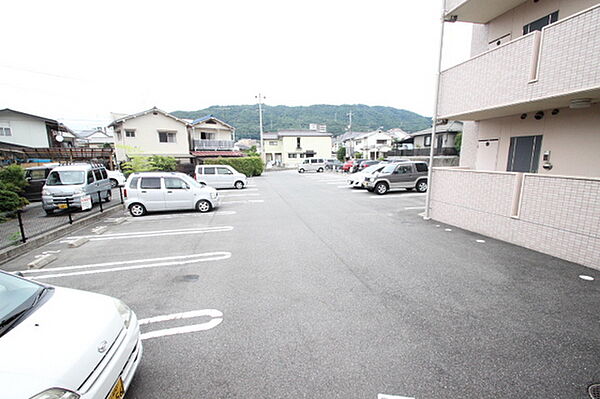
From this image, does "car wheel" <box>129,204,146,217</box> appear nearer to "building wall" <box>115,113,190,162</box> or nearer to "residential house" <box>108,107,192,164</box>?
"residential house" <box>108,107,192,164</box>

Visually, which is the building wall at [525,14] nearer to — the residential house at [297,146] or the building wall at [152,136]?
the building wall at [152,136]

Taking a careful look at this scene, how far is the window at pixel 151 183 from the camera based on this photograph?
957 cm

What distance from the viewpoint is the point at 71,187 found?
31.3 feet

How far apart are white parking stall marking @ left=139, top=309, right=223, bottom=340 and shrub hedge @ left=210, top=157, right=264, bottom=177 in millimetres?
Result: 23664

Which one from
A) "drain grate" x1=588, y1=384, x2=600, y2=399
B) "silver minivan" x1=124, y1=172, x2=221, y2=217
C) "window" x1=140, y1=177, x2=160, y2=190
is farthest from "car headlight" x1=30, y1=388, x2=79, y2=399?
"window" x1=140, y1=177, x2=160, y2=190

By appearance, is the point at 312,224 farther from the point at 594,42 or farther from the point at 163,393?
the point at 594,42

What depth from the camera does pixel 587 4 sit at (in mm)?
5789

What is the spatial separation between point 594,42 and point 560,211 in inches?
114

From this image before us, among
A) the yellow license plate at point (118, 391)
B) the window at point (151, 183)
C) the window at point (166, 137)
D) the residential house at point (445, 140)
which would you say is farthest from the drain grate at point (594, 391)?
the window at point (166, 137)

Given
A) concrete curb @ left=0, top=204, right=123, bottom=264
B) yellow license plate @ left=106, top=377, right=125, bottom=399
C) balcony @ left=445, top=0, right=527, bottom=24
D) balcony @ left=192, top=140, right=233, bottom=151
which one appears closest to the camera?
yellow license plate @ left=106, top=377, right=125, bottom=399

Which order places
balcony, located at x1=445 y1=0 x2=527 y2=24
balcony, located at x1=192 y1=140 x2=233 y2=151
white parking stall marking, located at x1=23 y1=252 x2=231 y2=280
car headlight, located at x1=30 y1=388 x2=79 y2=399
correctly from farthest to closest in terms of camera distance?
balcony, located at x1=192 y1=140 x2=233 y2=151 < balcony, located at x1=445 y1=0 x2=527 y2=24 < white parking stall marking, located at x1=23 y1=252 x2=231 y2=280 < car headlight, located at x1=30 y1=388 x2=79 y2=399

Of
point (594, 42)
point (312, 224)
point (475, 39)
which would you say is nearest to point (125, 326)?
point (312, 224)

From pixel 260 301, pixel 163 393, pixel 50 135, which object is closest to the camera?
pixel 163 393

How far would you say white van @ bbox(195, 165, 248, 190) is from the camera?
16.9 meters
